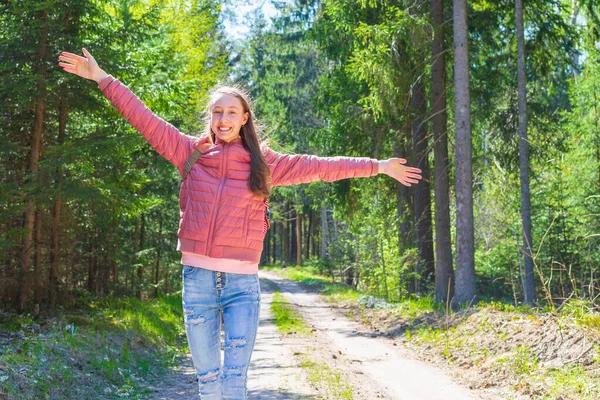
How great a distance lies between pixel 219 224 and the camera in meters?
4.10

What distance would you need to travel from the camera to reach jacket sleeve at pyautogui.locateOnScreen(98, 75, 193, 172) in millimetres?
4297

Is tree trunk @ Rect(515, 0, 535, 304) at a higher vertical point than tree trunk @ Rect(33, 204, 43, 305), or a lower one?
higher

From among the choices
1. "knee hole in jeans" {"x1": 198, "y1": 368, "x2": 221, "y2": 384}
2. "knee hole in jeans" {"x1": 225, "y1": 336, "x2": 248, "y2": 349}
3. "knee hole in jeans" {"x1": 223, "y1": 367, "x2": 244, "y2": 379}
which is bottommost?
"knee hole in jeans" {"x1": 198, "y1": 368, "x2": 221, "y2": 384}

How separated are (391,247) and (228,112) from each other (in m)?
17.2

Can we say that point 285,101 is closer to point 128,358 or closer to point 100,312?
point 100,312

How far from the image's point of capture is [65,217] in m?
13.7

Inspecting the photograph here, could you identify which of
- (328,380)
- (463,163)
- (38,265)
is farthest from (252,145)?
(463,163)

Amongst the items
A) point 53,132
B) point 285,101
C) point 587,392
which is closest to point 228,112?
point 587,392

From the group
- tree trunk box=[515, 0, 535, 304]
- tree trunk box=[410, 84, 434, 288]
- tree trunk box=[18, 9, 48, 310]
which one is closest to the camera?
tree trunk box=[18, 9, 48, 310]

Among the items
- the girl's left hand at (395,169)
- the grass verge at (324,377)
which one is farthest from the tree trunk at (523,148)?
the girl's left hand at (395,169)

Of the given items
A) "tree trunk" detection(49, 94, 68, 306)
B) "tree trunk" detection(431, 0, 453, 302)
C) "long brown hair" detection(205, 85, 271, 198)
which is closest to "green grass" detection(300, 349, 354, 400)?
"long brown hair" detection(205, 85, 271, 198)

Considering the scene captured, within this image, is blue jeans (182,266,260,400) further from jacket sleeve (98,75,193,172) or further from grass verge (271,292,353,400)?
grass verge (271,292,353,400)

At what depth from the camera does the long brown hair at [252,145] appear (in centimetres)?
418

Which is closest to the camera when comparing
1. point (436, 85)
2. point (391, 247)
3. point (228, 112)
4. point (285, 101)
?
point (228, 112)
